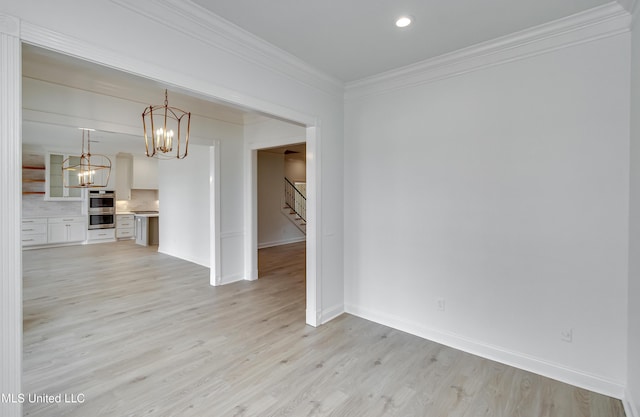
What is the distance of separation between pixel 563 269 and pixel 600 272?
0.23 m

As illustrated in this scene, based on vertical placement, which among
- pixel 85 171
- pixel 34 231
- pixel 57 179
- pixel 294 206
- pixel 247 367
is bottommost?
pixel 247 367

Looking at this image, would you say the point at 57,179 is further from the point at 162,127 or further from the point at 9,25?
the point at 9,25

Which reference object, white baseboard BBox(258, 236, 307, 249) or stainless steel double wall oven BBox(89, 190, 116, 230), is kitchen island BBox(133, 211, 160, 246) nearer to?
stainless steel double wall oven BBox(89, 190, 116, 230)

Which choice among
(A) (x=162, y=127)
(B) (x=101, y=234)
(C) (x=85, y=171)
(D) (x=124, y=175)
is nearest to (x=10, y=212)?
(A) (x=162, y=127)

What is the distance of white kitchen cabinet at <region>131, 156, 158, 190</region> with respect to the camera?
390 inches

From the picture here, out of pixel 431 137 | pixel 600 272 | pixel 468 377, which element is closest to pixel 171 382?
pixel 468 377

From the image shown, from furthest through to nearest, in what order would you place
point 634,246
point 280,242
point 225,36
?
point 280,242 → point 225,36 → point 634,246

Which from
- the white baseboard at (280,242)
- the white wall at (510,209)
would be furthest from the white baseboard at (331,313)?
the white baseboard at (280,242)

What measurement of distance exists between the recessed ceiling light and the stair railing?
26.0 feet

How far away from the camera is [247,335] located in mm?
3324

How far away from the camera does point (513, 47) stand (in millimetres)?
2721

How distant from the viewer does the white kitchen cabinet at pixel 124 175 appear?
32.3 ft

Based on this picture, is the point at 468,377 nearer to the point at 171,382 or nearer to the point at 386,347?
the point at 386,347

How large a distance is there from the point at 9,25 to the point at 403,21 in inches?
98.3
